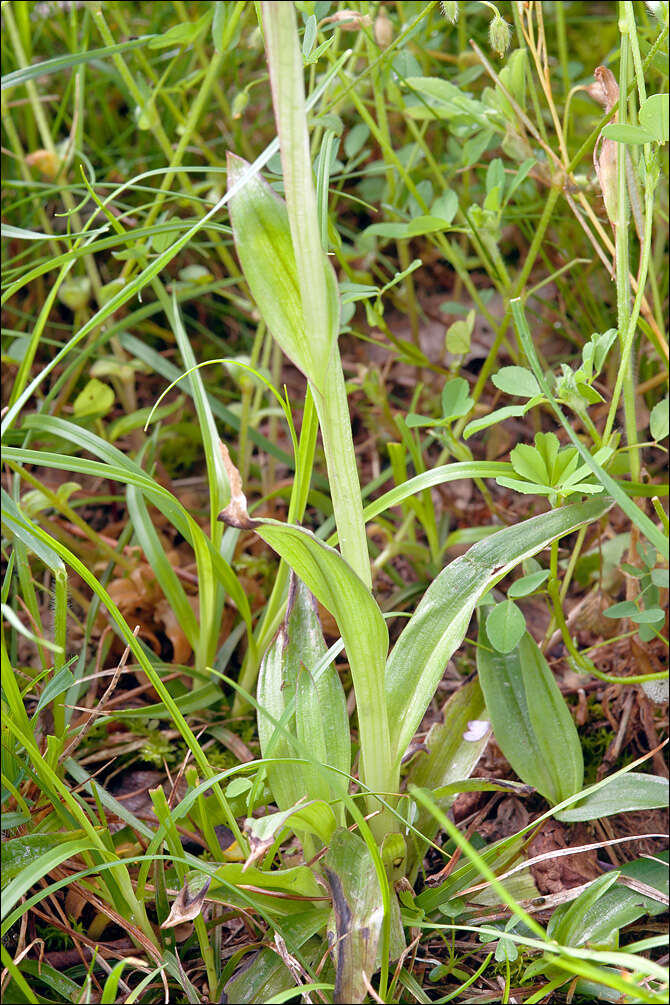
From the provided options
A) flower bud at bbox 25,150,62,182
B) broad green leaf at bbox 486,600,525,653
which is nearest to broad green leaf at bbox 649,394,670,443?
broad green leaf at bbox 486,600,525,653

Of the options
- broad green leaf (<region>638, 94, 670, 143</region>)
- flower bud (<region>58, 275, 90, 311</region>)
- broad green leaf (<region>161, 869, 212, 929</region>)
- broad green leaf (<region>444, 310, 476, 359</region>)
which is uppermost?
broad green leaf (<region>638, 94, 670, 143</region>)

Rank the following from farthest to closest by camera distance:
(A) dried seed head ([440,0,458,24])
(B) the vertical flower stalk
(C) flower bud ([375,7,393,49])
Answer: (C) flower bud ([375,7,393,49]), (A) dried seed head ([440,0,458,24]), (B) the vertical flower stalk

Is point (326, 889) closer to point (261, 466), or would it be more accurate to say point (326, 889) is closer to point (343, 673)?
point (343, 673)

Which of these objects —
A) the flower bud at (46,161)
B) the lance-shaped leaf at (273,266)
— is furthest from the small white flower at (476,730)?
the flower bud at (46,161)

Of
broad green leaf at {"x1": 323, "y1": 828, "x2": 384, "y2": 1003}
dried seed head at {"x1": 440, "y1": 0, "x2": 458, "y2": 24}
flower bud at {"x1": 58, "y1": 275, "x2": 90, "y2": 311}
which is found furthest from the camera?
flower bud at {"x1": 58, "y1": 275, "x2": 90, "y2": 311}

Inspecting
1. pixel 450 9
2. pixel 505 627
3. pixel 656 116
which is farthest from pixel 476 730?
pixel 450 9

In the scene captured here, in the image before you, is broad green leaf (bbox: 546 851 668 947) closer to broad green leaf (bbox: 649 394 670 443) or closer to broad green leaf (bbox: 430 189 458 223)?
broad green leaf (bbox: 649 394 670 443)

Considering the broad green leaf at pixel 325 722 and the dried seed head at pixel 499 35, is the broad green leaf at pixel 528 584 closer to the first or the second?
the broad green leaf at pixel 325 722
